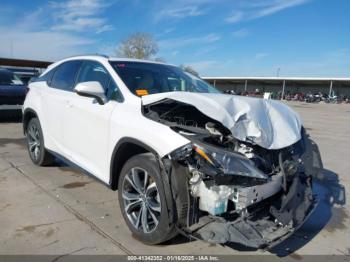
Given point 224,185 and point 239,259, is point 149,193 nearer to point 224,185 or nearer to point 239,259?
point 224,185

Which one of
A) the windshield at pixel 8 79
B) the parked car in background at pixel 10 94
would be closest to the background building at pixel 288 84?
the windshield at pixel 8 79

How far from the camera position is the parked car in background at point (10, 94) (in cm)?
1070

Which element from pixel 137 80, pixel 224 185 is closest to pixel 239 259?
pixel 224 185

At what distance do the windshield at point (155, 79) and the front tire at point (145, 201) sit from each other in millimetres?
892

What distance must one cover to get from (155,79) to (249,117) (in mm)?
1652

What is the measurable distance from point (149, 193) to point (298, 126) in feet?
5.91

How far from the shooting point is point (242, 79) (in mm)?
69125

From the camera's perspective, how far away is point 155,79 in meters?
4.49

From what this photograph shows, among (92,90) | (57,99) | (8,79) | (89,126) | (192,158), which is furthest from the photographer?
(8,79)

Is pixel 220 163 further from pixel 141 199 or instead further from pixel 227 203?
pixel 141 199

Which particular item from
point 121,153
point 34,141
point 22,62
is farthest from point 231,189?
point 22,62

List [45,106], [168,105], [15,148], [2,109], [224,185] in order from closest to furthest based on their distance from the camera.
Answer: [224,185] → [168,105] → [45,106] → [15,148] → [2,109]

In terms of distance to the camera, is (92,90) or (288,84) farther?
(288,84)

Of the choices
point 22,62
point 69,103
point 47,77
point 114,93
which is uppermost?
point 22,62
